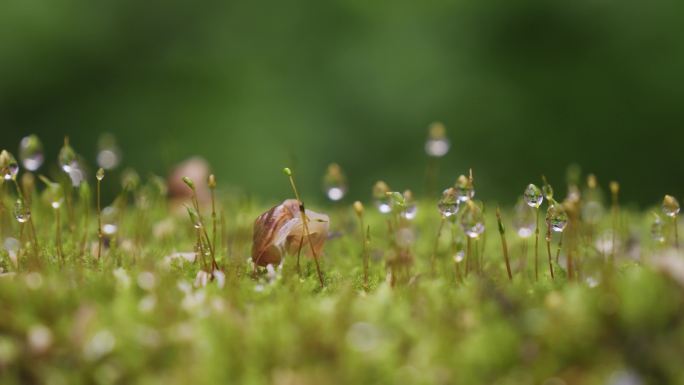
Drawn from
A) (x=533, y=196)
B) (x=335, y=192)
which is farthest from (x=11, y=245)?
(x=533, y=196)

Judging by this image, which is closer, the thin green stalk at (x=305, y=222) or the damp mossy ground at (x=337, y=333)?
the damp mossy ground at (x=337, y=333)

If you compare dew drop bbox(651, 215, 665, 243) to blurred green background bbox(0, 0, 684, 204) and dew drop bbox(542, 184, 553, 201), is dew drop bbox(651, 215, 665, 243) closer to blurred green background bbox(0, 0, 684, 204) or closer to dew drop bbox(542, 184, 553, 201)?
dew drop bbox(542, 184, 553, 201)

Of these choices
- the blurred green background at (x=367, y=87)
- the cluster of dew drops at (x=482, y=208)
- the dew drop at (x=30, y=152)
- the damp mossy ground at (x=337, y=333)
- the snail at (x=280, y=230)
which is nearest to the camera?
the damp mossy ground at (x=337, y=333)

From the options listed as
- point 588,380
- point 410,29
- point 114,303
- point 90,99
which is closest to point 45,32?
point 90,99

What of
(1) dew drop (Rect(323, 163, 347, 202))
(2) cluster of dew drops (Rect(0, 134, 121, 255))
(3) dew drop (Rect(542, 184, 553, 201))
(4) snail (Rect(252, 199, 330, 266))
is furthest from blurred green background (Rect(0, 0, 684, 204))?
(3) dew drop (Rect(542, 184, 553, 201))

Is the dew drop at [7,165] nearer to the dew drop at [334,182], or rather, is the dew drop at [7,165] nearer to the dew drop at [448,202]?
the dew drop at [334,182]

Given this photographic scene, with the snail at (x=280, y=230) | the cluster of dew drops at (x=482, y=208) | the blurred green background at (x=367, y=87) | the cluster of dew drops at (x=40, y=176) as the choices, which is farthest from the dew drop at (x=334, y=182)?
the blurred green background at (x=367, y=87)

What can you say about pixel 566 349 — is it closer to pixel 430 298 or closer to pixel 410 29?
pixel 430 298
